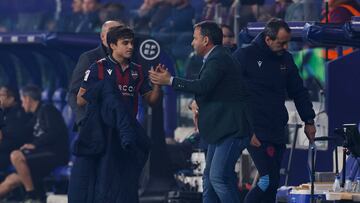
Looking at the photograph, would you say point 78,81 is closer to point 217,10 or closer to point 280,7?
point 280,7

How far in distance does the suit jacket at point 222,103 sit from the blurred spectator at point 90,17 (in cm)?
777

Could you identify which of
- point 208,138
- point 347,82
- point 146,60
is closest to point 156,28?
point 146,60

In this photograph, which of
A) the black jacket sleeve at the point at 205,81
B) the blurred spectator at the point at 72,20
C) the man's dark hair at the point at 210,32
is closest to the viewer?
the black jacket sleeve at the point at 205,81

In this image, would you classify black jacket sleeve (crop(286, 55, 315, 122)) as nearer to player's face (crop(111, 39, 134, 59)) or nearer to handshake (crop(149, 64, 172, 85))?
handshake (crop(149, 64, 172, 85))

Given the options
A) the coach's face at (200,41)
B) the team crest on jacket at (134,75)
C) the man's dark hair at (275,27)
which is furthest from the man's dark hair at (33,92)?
the team crest on jacket at (134,75)

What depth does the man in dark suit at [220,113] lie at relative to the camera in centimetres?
1299

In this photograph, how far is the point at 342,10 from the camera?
1609 centimetres

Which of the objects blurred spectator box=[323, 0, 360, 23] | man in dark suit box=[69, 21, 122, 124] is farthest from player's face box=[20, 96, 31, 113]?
man in dark suit box=[69, 21, 122, 124]

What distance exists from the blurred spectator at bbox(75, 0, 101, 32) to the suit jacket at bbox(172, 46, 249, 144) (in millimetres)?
7772

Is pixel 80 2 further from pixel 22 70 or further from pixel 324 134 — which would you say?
pixel 324 134

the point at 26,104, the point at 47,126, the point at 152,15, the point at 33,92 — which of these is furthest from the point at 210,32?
the point at 152,15

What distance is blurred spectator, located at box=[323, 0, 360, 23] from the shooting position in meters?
16.0

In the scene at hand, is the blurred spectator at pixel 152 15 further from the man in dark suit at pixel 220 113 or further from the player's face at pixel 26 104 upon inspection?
the man in dark suit at pixel 220 113

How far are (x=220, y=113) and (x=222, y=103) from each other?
0.30 ft
